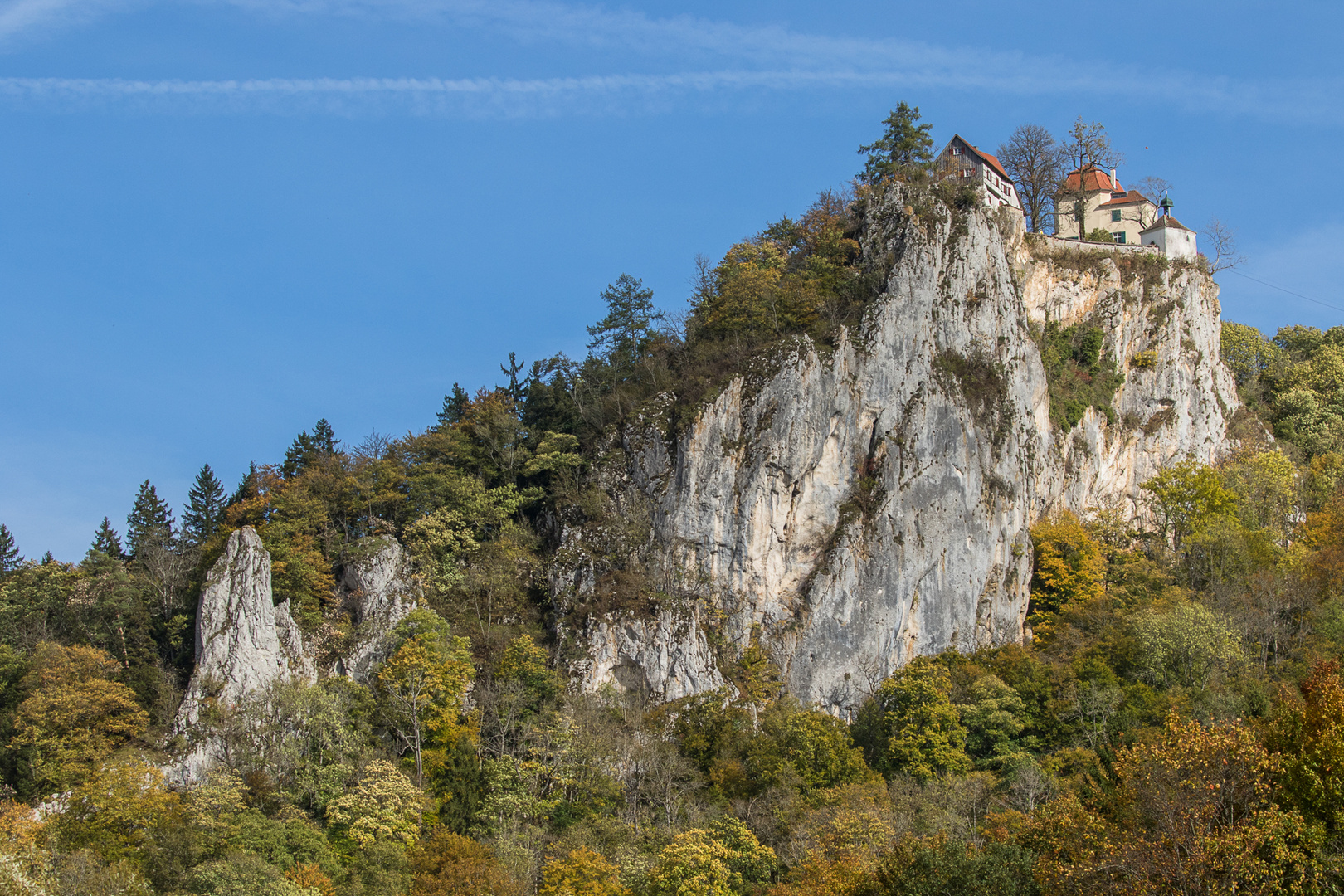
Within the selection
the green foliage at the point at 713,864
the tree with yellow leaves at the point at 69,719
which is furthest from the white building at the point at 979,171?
the tree with yellow leaves at the point at 69,719

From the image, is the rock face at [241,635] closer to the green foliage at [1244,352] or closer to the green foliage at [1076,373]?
the green foliage at [1076,373]

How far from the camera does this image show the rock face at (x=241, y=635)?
53.2 m

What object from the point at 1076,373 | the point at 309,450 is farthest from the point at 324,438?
the point at 1076,373

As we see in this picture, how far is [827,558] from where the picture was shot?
57500mm

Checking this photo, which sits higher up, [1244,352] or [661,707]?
[1244,352]

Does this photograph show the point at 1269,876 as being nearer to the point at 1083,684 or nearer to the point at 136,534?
the point at 1083,684

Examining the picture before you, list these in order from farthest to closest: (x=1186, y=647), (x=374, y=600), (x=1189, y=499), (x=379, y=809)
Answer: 1. (x=1189, y=499)
2. (x=374, y=600)
3. (x=1186, y=647)
4. (x=379, y=809)

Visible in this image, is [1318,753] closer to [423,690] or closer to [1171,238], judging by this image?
[423,690]

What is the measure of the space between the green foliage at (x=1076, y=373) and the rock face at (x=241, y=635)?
39247 mm

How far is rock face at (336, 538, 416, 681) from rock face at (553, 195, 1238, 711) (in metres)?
7.08

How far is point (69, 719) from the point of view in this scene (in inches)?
2018

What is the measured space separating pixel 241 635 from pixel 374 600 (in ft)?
19.4

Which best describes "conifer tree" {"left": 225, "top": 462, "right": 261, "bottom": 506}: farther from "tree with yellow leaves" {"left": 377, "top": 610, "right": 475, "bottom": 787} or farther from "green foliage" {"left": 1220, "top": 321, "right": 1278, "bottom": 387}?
"green foliage" {"left": 1220, "top": 321, "right": 1278, "bottom": 387}

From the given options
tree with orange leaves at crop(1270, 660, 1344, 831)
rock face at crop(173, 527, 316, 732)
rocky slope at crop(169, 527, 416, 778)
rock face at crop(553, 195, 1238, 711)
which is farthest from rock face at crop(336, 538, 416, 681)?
tree with orange leaves at crop(1270, 660, 1344, 831)
